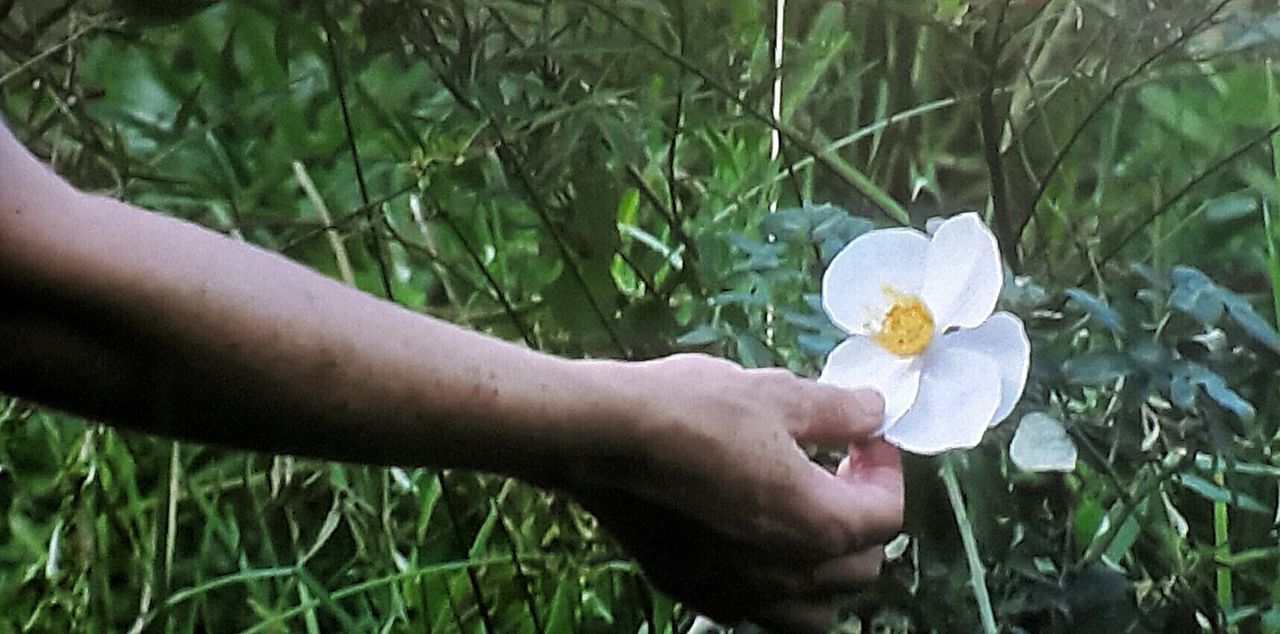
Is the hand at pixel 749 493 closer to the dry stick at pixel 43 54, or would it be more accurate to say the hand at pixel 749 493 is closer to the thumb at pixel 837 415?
the thumb at pixel 837 415

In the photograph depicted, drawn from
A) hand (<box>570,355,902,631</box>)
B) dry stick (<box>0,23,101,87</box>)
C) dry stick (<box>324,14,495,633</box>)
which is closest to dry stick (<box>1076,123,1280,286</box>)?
hand (<box>570,355,902,631</box>)

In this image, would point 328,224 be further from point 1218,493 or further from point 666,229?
point 1218,493

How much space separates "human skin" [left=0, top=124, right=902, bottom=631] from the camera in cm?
34

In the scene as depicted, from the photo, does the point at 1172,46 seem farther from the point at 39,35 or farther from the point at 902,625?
the point at 39,35

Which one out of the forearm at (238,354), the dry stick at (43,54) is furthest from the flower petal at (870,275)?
the dry stick at (43,54)

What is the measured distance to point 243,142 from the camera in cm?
48

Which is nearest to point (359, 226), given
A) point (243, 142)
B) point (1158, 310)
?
point (243, 142)

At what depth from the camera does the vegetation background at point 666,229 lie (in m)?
0.47

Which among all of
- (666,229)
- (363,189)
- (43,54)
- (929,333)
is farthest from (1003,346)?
(43,54)

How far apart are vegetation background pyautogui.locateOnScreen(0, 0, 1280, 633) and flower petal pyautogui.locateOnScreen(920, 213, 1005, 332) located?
0.01 m

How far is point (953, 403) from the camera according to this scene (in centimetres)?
45

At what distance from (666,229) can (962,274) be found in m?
0.11

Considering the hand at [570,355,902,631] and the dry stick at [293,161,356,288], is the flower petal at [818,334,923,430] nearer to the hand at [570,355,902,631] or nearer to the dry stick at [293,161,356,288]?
the hand at [570,355,902,631]

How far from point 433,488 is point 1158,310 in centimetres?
26
